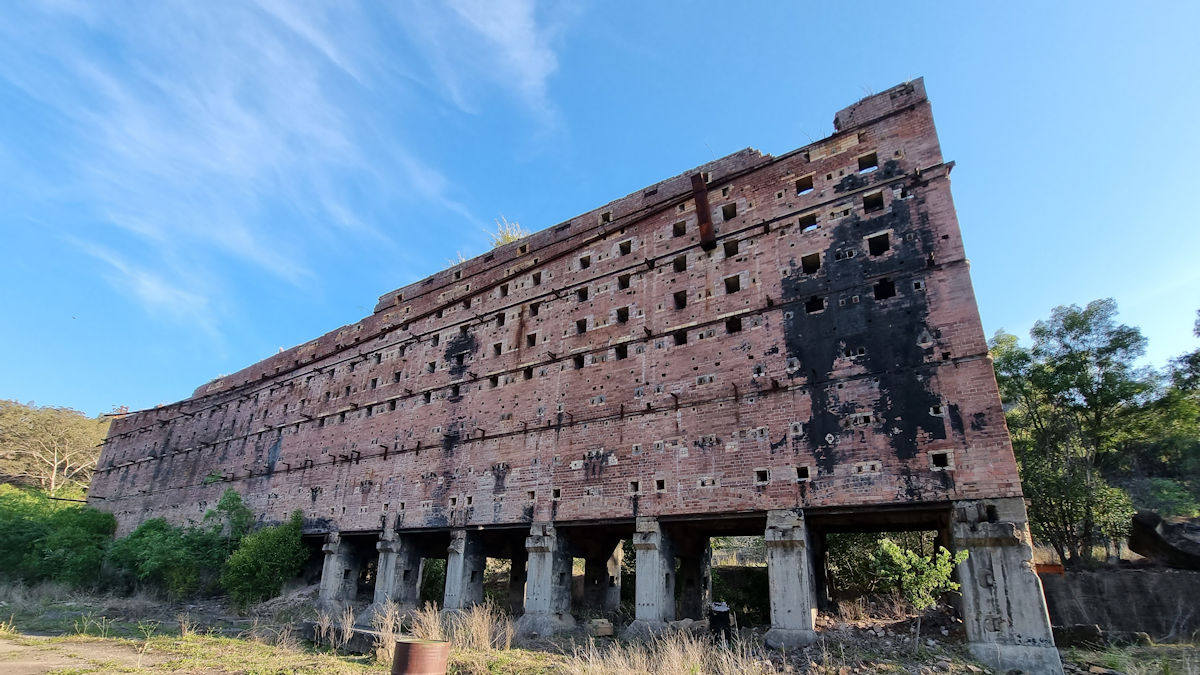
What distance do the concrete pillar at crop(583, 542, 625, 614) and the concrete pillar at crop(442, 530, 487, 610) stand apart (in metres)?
3.98

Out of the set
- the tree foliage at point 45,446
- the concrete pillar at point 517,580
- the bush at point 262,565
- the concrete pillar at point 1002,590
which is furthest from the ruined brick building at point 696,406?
the tree foliage at point 45,446

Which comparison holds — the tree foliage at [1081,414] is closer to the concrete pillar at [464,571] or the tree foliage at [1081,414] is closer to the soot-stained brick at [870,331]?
the soot-stained brick at [870,331]

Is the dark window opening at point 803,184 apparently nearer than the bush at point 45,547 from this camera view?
Yes

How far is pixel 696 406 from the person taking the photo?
667 inches

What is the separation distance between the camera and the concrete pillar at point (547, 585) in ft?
56.9

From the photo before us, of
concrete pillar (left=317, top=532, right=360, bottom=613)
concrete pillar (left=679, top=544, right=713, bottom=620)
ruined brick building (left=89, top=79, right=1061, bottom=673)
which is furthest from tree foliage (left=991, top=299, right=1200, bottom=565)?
concrete pillar (left=317, top=532, right=360, bottom=613)

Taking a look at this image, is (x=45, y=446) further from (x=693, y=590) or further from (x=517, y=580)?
(x=693, y=590)

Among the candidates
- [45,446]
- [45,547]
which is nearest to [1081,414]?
[45,547]

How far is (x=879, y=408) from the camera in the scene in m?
14.3

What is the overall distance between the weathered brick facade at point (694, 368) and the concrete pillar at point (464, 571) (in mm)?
762

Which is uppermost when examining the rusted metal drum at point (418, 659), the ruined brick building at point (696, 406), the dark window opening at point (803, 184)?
the dark window opening at point (803, 184)

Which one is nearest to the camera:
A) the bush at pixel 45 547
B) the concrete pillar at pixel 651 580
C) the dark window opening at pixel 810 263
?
the concrete pillar at pixel 651 580

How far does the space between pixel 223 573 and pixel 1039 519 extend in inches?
1259

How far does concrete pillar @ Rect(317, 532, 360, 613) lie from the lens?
74.6 ft
